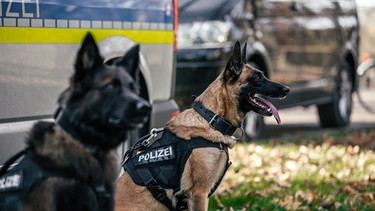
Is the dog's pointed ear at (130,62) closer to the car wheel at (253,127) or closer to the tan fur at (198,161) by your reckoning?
the tan fur at (198,161)

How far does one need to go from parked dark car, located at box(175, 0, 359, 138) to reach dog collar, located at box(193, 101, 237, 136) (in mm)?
3539

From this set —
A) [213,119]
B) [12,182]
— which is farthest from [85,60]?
[213,119]

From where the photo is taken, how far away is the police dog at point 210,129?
4.91 meters

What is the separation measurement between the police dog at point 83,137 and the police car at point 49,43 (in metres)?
1.63

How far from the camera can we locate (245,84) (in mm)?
5211

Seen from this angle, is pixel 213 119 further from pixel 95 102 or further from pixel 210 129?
pixel 95 102

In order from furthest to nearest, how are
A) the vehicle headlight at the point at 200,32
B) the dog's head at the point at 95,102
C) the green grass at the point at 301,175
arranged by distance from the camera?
the vehicle headlight at the point at 200,32
the green grass at the point at 301,175
the dog's head at the point at 95,102

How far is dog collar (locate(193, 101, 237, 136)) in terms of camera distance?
509cm

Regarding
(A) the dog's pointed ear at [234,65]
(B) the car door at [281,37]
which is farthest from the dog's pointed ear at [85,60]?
(B) the car door at [281,37]

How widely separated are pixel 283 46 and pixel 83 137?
269 inches

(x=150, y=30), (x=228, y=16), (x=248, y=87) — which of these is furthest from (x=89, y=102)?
(x=228, y=16)

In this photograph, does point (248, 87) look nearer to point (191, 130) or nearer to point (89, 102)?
point (191, 130)

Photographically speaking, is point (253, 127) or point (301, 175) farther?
point (253, 127)

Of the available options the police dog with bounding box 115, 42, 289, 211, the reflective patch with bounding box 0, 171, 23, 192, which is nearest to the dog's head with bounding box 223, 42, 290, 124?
the police dog with bounding box 115, 42, 289, 211
